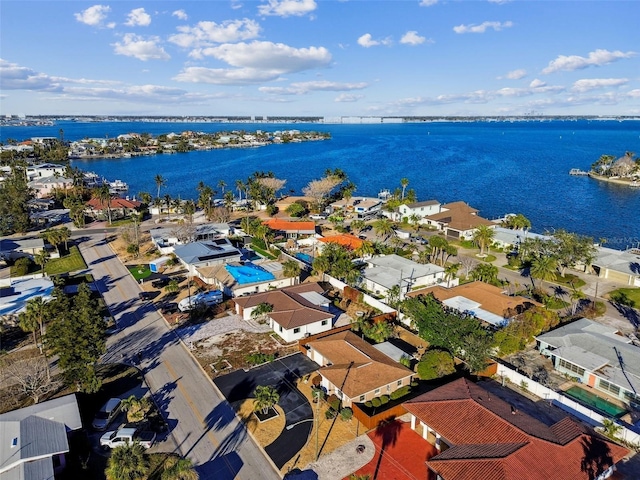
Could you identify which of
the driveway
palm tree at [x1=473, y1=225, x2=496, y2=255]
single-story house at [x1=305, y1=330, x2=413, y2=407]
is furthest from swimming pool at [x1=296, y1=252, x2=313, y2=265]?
palm tree at [x1=473, y1=225, x2=496, y2=255]

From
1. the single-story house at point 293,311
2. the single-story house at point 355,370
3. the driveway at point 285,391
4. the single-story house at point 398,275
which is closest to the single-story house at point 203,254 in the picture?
the single-story house at point 293,311

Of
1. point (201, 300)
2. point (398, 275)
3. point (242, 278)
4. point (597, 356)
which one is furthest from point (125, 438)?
point (597, 356)

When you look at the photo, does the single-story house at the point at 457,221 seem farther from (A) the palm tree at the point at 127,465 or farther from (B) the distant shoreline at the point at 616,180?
(B) the distant shoreline at the point at 616,180

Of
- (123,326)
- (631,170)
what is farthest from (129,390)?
(631,170)

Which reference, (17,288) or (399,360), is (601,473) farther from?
(17,288)

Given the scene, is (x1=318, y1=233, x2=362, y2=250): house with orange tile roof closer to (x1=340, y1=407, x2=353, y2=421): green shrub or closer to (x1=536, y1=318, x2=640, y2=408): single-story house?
(x1=536, y1=318, x2=640, y2=408): single-story house

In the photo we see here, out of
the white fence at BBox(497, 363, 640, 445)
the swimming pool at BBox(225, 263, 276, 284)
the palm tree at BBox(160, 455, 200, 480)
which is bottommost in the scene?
the white fence at BBox(497, 363, 640, 445)

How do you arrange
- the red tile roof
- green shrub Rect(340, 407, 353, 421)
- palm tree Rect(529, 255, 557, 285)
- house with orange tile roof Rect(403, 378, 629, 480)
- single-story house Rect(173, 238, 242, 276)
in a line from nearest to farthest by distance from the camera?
house with orange tile roof Rect(403, 378, 629, 480)
green shrub Rect(340, 407, 353, 421)
palm tree Rect(529, 255, 557, 285)
single-story house Rect(173, 238, 242, 276)
the red tile roof
